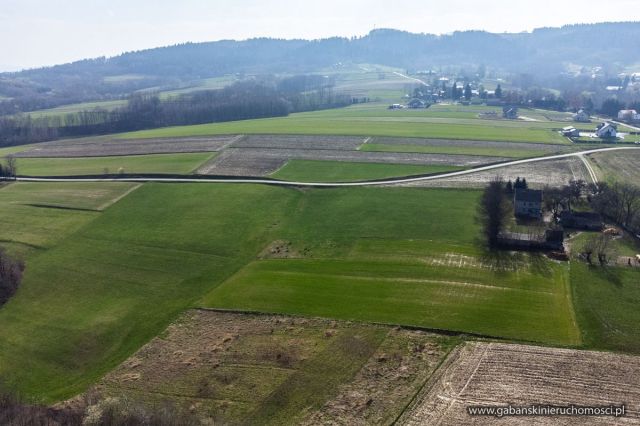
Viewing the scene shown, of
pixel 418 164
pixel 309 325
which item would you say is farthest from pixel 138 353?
pixel 418 164

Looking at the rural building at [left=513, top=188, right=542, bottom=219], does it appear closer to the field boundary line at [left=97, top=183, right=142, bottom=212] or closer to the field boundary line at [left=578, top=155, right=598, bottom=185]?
the field boundary line at [left=578, top=155, right=598, bottom=185]

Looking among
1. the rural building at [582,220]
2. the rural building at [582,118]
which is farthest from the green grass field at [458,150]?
the rural building at [582,118]

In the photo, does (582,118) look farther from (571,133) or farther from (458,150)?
(458,150)

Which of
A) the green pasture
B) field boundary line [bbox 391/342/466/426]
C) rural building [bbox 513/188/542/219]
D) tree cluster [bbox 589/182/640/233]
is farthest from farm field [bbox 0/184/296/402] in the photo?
tree cluster [bbox 589/182/640/233]

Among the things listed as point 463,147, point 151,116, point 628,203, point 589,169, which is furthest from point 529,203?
point 151,116

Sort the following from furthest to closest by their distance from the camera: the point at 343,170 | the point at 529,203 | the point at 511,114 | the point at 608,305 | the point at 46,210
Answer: the point at 511,114
the point at 343,170
the point at 46,210
the point at 529,203
the point at 608,305

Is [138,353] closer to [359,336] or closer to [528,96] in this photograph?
[359,336]
